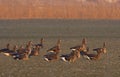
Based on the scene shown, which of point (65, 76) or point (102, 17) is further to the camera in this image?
point (102, 17)

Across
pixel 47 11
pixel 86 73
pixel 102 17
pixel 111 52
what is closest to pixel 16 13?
pixel 47 11

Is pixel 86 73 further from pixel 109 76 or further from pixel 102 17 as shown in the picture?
pixel 102 17

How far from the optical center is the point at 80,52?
28656 mm

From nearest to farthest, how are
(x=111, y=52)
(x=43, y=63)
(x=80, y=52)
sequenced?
(x=43, y=63) < (x=80, y=52) < (x=111, y=52)

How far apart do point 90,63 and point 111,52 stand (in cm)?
495

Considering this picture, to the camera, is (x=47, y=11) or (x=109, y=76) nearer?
(x=109, y=76)

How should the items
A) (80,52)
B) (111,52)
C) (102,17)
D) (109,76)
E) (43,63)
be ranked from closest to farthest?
(109,76)
(43,63)
(80,52)
(111,52)
(102,17)

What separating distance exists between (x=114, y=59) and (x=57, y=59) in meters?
2.33

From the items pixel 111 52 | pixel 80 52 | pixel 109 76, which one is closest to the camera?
pixel 109 76

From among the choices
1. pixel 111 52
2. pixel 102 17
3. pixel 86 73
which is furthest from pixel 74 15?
pixel 86 73

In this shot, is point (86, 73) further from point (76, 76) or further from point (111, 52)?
point (111, 52)

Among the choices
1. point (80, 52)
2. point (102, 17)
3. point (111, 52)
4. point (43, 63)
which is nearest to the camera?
point (43, 63)

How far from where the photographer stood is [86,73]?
22938mm

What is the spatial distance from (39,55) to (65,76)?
7453 millimetres
